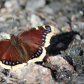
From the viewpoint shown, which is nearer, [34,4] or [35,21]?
[35,21]

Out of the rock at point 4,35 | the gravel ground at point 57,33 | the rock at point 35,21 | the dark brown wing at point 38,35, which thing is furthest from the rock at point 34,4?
the dark brown wing at point 38,35

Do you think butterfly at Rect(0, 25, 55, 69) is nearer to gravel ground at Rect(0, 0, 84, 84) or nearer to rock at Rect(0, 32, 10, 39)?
gravel ground at Rect(0, 0, 84, 84)

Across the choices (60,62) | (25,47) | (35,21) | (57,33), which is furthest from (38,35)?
(35,21)

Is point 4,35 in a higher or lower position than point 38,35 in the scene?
lower

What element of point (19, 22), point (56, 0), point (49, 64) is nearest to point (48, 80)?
point (49, 64)

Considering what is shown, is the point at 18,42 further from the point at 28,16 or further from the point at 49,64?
the point at 28,16

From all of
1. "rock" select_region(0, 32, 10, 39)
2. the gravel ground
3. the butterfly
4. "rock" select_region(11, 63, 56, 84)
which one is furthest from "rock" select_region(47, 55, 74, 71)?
"rock" select_region(0, 32, 10, 39)

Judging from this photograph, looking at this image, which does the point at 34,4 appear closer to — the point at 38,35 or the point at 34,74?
the point at 38,35
